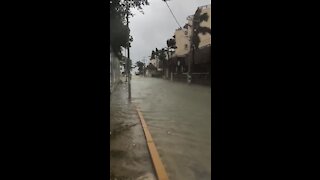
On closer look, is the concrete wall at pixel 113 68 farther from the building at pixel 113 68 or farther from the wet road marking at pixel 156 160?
the wet road marking at pixel 156 160

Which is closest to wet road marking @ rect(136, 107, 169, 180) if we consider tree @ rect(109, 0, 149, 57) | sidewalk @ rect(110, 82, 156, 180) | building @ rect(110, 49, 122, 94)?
sidewalk @ rect(110, 82, 156, 180)

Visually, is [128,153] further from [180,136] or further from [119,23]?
[119,23]

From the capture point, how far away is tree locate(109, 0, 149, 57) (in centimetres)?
164

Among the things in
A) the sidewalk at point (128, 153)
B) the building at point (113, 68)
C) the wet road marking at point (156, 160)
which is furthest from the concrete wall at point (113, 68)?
the wet road marking at point (156, 160)

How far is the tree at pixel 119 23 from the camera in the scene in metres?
1.64

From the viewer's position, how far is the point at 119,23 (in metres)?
1.81

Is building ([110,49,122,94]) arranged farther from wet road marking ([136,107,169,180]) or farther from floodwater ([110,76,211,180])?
wet road marking ([136,107,169,180])

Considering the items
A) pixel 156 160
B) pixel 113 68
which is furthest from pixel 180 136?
pixel 113 68

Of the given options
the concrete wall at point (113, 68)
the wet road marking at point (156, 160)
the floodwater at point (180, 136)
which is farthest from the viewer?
the wet road marking at point (156, 160)
